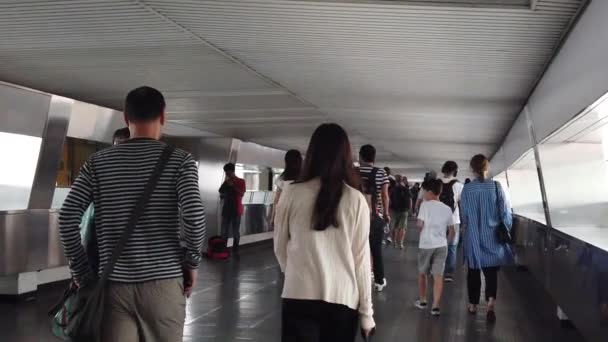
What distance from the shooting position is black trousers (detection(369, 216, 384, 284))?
8711 millimetres

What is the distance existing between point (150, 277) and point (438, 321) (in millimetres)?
5194

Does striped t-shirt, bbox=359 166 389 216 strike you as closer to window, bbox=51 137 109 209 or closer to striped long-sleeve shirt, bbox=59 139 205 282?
striped long-sleeve shirt, bbox=59 139 205 282

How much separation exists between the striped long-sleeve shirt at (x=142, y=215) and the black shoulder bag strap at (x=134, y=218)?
0.02 m

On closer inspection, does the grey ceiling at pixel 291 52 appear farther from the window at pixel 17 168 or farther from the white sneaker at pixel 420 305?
the white sneaker at pixel 420 305

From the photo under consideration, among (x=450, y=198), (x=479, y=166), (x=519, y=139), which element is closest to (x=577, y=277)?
(x=479, y=166)

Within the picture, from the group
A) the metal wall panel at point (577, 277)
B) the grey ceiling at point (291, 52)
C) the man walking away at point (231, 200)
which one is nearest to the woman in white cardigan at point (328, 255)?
the grey ceiling at point (291, 52)

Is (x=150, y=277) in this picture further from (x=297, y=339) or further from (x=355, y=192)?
(x=355, y=192)

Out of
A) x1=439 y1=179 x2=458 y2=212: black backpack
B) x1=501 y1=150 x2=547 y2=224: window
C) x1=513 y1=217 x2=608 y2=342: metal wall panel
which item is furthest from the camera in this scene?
x1=501 y1=150 x2=547 y2=224: window

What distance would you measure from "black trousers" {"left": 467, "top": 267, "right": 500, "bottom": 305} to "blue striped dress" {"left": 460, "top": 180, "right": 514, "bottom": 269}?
17 centimetres

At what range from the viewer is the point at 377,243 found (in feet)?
29.5

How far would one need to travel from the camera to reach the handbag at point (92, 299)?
2.85m

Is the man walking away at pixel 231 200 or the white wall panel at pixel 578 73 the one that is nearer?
the white wall panel at pixel 578 73

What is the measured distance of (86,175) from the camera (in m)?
3.07

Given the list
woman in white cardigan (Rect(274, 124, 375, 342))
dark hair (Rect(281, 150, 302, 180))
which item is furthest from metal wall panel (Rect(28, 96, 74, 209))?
woman in white cardigan (Rect(274, 124, 375, 342))
